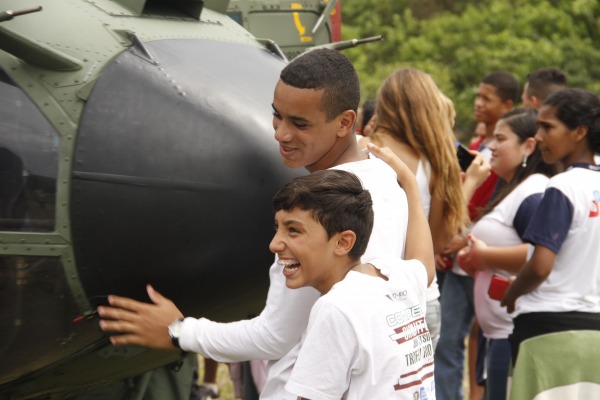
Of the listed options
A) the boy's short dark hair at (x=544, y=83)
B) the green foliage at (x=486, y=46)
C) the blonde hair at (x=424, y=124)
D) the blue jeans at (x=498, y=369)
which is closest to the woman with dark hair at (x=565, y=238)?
the blonde hair at (x=424, y=124)

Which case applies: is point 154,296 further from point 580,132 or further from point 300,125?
point 580,132

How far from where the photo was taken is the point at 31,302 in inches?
129

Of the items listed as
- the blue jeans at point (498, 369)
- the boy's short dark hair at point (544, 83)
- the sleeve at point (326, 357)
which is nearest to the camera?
the sleeve at point (326, 357)

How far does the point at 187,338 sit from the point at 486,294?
9.26 ft

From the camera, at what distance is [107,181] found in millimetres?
3232

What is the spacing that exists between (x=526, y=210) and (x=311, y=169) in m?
2.44

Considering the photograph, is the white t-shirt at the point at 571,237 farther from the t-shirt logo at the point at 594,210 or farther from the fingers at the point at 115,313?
the fingers at the point at 115,313

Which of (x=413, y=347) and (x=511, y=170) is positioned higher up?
(x=413, y=347)

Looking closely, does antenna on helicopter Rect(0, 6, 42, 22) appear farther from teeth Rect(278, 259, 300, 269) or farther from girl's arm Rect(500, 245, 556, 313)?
girl's arm Rect(500, 245, 556, 313)

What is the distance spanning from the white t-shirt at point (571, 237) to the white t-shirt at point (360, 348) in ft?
6.37

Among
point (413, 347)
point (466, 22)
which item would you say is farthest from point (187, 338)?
point (466, 22)

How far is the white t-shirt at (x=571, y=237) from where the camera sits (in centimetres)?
463

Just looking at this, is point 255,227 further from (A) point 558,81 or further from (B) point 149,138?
(A) point 558,81

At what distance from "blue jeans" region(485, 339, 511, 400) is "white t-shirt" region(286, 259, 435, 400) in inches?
116
